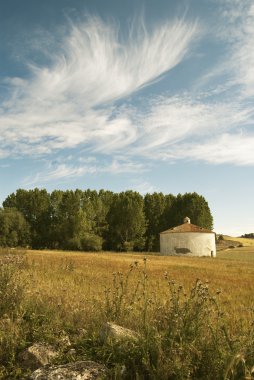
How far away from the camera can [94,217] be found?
233 ft

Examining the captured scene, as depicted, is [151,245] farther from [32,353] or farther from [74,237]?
[32,353]

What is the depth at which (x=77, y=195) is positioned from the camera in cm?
7194

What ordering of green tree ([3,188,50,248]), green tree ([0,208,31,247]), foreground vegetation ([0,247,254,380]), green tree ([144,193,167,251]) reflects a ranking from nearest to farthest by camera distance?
foreground vegetation ([0,247,254,380]), green tree ([0,208,31,247]), green tree ([3,188,50,248]), green tree ([144,193,167,251])

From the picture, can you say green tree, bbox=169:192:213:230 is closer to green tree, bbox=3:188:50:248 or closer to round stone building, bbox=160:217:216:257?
round stone building, bbox=160:217:216:257

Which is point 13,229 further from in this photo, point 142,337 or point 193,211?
point 142,337

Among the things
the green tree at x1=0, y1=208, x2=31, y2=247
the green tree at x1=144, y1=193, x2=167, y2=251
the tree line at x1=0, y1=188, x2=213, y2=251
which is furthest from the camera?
the green tree at x1=144, y1=193, x2=167, y2=251

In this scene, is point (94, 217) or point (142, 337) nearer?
point (142, 337)

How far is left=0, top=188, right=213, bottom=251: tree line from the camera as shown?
66.0 m

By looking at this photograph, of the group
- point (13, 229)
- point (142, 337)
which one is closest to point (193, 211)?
point (13, 229)

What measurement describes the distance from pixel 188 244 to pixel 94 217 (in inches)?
823

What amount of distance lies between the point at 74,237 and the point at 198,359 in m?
62.0

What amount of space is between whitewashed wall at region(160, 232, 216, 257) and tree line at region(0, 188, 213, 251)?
40.8ft

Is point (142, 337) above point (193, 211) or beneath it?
beneath

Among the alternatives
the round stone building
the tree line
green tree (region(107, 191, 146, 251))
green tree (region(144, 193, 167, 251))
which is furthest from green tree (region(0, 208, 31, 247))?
the round stone building
